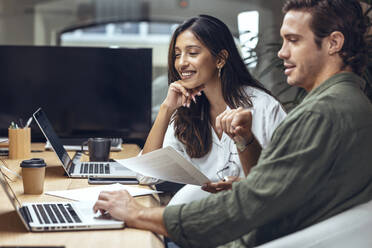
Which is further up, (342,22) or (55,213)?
(342,22)

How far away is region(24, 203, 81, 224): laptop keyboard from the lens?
117cm

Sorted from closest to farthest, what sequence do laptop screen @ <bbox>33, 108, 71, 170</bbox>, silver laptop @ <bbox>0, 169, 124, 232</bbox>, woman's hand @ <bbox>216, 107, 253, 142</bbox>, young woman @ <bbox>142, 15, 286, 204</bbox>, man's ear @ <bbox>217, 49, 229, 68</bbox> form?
1. silver laptop @ <bbox>0, 169, 124, 232</bbox>
2. woman's hand @ <bbox>216, 107, 253, 142</bbox>
3. laptop screen @ <bbox>33, 108, 71, 170</bbox>
4. young woman @ <bbox>142, 15, 286, 204</bbox>
5. man's ear @ <bbox>217, 49, 229, 68</bbox>

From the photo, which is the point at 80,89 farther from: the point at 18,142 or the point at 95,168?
the point at 95,168

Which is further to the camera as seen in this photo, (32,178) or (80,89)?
(80,89)

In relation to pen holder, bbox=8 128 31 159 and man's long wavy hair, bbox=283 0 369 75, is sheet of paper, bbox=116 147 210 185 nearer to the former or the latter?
man's long wavy hair, bbox=283 0 369 75

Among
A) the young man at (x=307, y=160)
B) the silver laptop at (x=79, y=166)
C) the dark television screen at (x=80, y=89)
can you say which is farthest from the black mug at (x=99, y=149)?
the young man at (x=307, y=160)

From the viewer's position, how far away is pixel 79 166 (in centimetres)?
197

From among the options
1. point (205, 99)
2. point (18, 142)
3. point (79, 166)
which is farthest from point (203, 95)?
point (18, 142)

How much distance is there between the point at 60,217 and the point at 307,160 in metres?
0.58

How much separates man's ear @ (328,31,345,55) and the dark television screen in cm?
147

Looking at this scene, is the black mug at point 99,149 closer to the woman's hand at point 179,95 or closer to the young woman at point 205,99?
the young woman at point 205,99

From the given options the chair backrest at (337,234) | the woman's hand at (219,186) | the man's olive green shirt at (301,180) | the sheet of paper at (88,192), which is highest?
the man's olive green shirt at (301,180)

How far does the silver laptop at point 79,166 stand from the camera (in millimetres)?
1778

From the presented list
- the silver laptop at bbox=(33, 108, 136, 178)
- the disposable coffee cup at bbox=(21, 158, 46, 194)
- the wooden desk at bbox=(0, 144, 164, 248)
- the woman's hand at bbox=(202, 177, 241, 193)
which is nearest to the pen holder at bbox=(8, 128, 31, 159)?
the silver laptop at bbox=(33, 108, 136, 178)
